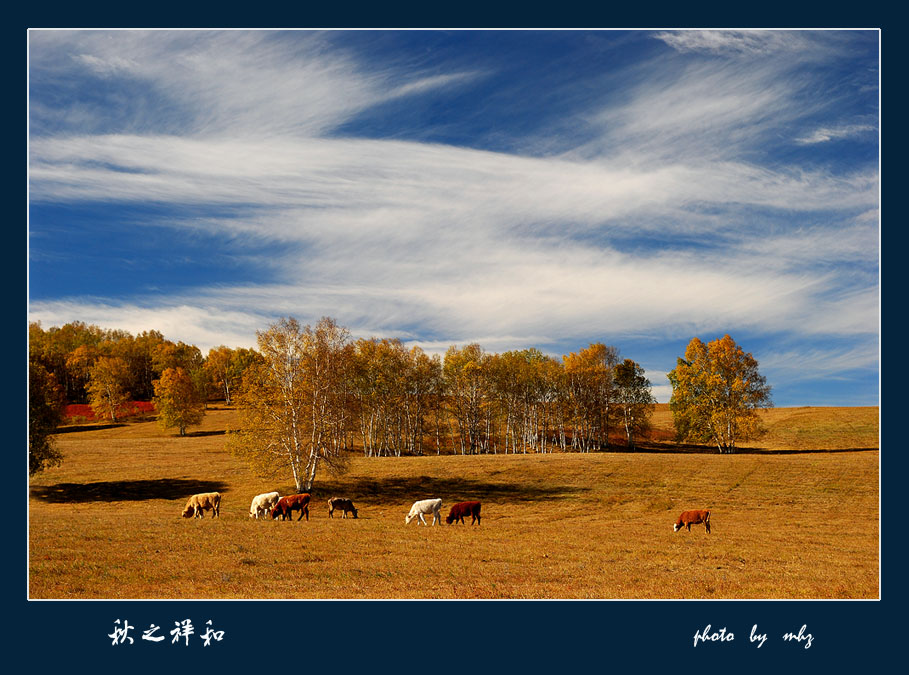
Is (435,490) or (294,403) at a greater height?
(294,403)

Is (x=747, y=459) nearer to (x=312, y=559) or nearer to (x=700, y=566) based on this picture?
(x=700, y=566)

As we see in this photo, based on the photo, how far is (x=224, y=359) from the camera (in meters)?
116

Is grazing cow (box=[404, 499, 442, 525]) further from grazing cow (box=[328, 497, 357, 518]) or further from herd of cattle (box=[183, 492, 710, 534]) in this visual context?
grazing cow (box=[328, 497, 357, 518])

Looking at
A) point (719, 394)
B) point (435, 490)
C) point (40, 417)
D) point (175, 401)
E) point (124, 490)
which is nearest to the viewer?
point (40, 417)

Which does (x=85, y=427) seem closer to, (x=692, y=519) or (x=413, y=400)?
(x=413, y=400)

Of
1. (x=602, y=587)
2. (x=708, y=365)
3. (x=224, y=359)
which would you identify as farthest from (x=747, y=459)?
(x=224, y=359)

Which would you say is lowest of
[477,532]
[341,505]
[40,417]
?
[341,505]

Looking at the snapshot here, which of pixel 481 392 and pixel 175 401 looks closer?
pixel 481 392

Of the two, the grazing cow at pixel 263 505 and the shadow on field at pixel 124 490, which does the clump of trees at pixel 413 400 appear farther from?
the grazing cow at pixel 263 505

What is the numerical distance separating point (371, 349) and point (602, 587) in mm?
61969

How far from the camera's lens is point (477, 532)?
31125 mm

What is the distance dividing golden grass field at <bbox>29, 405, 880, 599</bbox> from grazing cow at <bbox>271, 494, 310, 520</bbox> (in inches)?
76.7

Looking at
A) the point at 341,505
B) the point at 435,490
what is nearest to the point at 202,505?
the point at 341,505

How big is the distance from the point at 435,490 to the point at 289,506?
16.0 m
